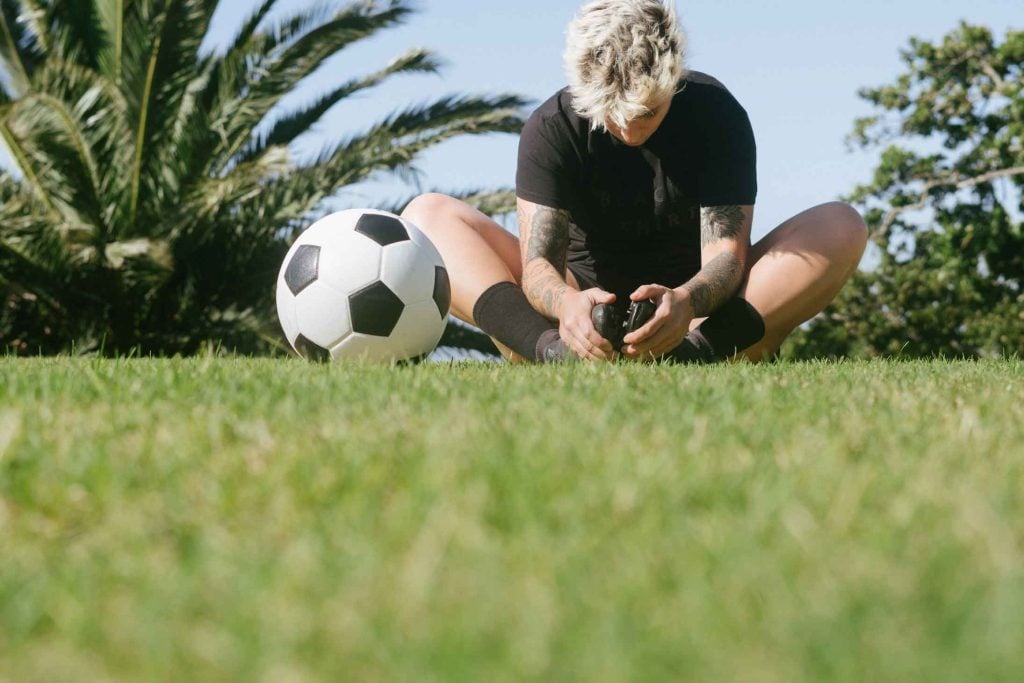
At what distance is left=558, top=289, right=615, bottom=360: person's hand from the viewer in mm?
3631

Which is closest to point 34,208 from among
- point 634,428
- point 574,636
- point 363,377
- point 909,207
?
point 363,377

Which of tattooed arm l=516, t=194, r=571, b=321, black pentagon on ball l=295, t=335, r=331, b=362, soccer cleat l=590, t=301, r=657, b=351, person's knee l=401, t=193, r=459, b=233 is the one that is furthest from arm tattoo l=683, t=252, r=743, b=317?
black pentagon on ball l=295, t=335, r=331, b=362

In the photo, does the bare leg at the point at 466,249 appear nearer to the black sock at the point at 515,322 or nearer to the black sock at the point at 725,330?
the black sock at the point at 515,322

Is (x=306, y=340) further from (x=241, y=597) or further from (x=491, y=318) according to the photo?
(x=241, y=597)

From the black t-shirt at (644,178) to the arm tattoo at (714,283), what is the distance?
0.26 m

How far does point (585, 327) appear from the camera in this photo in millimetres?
3645

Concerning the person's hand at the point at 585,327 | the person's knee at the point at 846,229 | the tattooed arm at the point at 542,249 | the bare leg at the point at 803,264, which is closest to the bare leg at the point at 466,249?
the tattooed arm at the point at 542,249

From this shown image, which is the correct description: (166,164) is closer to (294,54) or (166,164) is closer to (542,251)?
→ (294,54)

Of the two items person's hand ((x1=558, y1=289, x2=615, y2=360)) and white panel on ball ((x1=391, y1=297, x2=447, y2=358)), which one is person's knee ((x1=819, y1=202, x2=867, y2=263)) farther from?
white panel on ball ((x1=391, y1=297, x2=447, y2=358))

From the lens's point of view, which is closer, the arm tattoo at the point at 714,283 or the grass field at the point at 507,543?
the grass field at the point at 507,543

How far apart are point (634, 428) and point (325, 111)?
9042 mm

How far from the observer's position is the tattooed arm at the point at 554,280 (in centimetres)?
367

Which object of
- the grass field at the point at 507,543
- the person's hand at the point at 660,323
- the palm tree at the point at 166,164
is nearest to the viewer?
the grass field at the point at 507,543

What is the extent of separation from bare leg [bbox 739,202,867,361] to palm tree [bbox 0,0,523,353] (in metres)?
5.63
